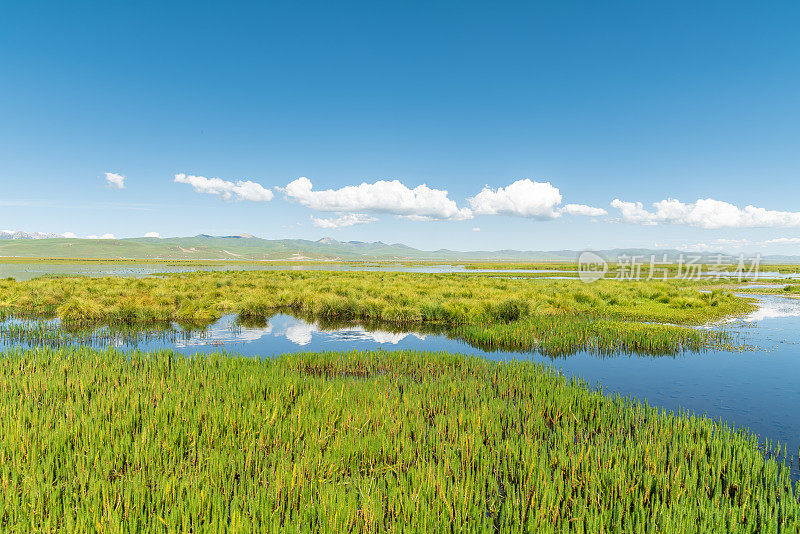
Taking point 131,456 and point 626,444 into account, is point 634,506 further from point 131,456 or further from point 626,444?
point 131,456

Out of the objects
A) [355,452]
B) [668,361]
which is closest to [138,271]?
[668,361]

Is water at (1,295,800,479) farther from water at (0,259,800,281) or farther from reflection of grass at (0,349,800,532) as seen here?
water at (0,259,800,281)

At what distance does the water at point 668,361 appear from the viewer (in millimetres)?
11891

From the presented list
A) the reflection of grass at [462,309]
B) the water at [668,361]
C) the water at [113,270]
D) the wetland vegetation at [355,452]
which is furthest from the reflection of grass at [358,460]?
the water at [113,270]

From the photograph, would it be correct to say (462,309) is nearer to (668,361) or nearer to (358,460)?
(668,361)

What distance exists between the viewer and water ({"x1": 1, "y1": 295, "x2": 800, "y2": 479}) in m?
11.9

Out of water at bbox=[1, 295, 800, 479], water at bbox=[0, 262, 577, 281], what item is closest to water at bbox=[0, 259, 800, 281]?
water at bbox=[0, 262, 577, 281]

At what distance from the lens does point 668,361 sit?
17312 mm

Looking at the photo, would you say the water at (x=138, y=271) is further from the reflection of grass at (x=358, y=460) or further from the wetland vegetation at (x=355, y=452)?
the reflection of grass at (x=358, y=460)

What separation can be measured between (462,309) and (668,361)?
12.6 metres

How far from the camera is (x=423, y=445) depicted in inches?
317

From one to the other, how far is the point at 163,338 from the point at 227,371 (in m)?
10.6

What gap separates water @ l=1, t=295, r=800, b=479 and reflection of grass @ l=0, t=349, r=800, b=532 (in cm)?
252

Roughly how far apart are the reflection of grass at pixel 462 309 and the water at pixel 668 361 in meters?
1.90
